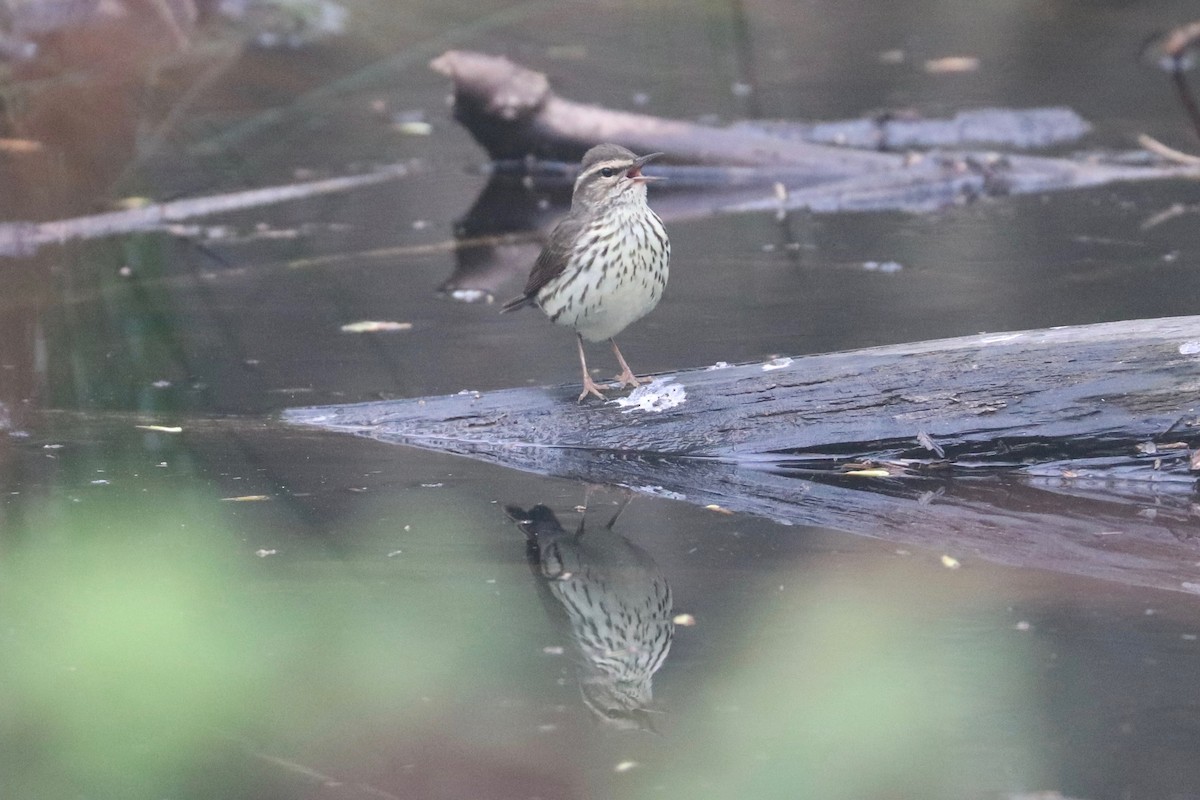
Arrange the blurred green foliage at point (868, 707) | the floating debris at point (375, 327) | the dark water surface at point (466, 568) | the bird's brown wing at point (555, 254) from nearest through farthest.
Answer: the blurred green foliage at point (868, 707) < the dark water surface at point (466, 568) < the bird's brown wing at point (555, 254) < the floating debris at point (375, 327)

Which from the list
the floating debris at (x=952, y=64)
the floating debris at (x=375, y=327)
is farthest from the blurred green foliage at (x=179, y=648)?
the floating debris at (x=952, y=64)

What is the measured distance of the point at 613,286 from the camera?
5086mm

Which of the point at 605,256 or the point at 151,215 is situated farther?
the point at 151,215

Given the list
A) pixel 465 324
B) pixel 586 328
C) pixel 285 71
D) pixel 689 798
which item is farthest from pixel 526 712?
pixel 285 71

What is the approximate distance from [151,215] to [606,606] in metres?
5.62

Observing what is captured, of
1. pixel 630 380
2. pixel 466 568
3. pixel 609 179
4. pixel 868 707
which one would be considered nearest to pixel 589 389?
pixel 630 380

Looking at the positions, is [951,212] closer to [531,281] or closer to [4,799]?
[531,281]

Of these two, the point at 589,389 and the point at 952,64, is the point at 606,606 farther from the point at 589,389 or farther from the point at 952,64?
the point at 952,64

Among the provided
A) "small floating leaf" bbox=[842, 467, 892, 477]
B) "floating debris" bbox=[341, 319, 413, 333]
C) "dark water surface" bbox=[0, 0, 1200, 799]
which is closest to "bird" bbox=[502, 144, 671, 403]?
"dark water surface" bbox=[0, 0, 1200, 799]

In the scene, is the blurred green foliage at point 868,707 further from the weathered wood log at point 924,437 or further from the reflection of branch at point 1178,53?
the reflection of branch at point 1178,53

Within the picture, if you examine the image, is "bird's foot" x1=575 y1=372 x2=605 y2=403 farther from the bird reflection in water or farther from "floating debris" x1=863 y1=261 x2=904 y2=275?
"floating debris" x1=863 y1=261 x2=904 y2=275

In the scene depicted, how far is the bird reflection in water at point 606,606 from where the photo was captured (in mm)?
3645

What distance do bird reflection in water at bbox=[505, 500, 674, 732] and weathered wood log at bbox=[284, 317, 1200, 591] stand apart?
0.45m

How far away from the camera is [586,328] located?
5.37 meters
